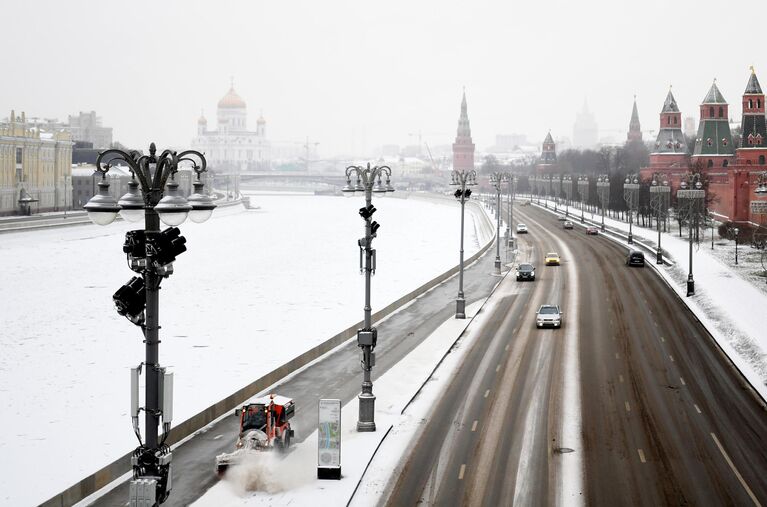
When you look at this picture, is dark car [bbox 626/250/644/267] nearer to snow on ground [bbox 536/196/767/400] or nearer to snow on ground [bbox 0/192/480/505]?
snow on ground [bbox 536/196/767/400]

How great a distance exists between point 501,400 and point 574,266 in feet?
142

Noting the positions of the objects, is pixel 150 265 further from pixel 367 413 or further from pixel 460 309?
pixel 460 309

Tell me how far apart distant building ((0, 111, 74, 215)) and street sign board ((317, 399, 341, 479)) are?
106m

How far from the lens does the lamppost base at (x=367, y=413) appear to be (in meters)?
26.6

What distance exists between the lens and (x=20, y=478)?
76.5 ft

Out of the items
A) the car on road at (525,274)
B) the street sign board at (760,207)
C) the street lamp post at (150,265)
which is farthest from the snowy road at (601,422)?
the street sign board at (760,207)

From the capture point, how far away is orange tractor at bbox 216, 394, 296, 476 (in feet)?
74.3

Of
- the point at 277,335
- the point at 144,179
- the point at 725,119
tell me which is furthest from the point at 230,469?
the point at 725,119

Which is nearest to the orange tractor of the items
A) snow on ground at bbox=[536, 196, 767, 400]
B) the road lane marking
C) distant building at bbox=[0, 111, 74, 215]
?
the road lane marking

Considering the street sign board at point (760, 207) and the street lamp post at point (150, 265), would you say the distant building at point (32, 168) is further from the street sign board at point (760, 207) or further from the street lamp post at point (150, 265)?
the street lamp post at point (150, 265)

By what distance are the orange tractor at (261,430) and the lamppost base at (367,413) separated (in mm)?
2516

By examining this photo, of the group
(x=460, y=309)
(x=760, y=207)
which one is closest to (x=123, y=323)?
(x=460, y=309)

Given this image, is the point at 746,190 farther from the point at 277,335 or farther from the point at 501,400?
the point at 501,400

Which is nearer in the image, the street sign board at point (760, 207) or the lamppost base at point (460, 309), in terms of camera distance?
the lamppost base at point (460, 309)
